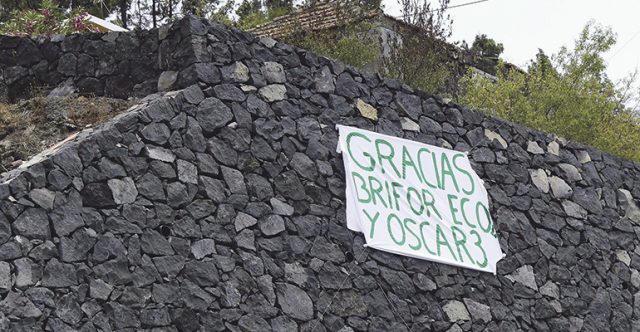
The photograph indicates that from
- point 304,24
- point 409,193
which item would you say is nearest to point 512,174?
point 409,193

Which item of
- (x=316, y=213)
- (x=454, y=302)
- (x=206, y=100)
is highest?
(x=206, y=100)

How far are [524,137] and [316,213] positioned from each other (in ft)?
12.3

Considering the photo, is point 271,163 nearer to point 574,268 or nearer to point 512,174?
point 512,174

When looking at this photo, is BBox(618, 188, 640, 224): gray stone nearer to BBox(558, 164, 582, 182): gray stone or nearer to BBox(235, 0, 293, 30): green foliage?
BBox(558, 164, 582, 182): gray stone

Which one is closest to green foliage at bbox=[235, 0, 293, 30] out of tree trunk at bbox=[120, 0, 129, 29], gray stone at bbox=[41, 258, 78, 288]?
tree trunk at bbox=[120, 0, 129, 29]

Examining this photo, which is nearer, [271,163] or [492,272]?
[271,163]

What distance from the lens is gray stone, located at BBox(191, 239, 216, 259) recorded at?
9.68m

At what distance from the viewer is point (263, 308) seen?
9.93 m

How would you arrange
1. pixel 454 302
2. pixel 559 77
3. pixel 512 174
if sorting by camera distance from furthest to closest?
1. pixel 559 77
2. pixel 512 174
3. pixel 454 302

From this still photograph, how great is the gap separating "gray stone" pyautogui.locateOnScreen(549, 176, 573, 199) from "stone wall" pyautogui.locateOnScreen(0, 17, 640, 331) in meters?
0.03

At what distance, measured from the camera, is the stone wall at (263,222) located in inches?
351

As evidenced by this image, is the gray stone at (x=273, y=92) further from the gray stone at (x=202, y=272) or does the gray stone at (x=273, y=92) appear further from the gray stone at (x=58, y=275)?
the gray stone at (x=58, y=275)

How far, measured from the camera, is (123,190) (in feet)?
30.9

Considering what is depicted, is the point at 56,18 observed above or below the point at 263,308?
above
